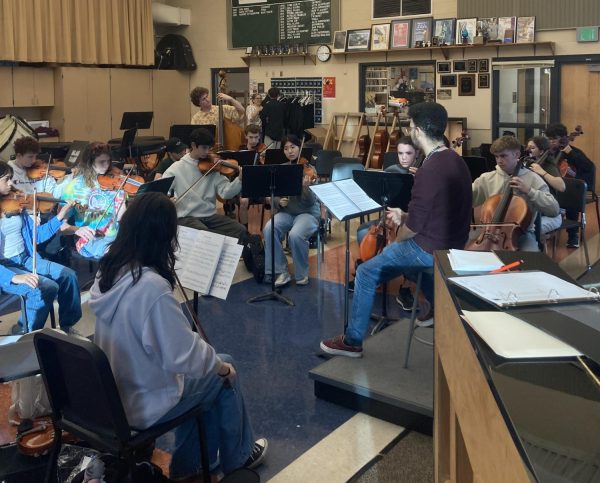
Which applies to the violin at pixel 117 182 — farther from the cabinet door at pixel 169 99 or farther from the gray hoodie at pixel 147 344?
the cabinet door at pixel 169 99

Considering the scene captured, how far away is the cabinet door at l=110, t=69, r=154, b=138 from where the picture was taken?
12.0m

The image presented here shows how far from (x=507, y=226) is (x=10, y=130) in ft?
22.1

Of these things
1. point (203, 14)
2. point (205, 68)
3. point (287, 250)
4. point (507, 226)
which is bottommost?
point (287, 250)

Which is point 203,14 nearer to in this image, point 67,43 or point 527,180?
point 67,43

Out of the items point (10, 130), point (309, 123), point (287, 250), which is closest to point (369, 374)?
point (287, 250)

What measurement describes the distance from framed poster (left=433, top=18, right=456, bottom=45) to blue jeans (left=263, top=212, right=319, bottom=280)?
5.33 meters

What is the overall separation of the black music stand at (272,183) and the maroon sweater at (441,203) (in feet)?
5.64

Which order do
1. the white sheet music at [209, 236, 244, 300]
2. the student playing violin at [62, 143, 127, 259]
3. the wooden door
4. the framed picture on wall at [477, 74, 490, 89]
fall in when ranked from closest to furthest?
the white sheet music at [209, 236, 244, 300]
the student playing violin at [62, 143, 127, 259]
the wooden door
the framed picture on wall at [477, 74, 490, 89]

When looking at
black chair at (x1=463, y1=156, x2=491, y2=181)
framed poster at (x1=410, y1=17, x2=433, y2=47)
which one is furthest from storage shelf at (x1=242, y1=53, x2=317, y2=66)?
black chair at (x1=463, y1=156, x2=491, y2=181)

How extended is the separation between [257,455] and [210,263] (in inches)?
36.2

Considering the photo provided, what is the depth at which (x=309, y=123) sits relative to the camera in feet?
36.0

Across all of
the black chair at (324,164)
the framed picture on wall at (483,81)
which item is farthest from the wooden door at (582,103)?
the black chair at (324,164)

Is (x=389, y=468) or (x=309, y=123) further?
(x=309, y=123)

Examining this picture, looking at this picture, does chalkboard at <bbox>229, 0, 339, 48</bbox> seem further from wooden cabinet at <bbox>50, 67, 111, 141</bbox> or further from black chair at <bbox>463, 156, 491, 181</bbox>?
black chair at <bbox>463, 156, 491, 181</bbox>
